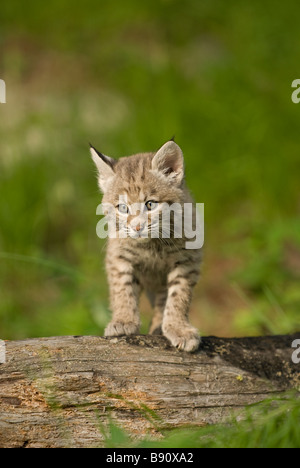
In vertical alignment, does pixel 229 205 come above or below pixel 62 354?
above

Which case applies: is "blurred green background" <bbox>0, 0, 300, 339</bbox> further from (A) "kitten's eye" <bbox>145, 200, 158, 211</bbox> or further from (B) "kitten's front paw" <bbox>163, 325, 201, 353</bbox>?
(B) "kitten's front paw" <bbox>163, 325, 201, 353</bbox>

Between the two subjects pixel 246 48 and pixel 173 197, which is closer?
pixel 173 197

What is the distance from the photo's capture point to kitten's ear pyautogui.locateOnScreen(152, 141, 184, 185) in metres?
3.86

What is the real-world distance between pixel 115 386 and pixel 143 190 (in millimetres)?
1268

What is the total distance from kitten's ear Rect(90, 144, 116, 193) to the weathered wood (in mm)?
1166

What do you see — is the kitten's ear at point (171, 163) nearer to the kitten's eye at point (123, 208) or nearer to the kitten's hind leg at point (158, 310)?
the kitten's eye at point (123, 208)

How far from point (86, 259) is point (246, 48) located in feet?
15.0

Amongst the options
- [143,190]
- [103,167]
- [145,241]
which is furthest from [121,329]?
[103,167]

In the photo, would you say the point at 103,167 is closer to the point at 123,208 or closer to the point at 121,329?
the point at 123,208

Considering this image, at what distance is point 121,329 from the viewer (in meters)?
3.86

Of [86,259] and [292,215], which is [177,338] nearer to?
[86,259]

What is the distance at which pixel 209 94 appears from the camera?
8.75 metres

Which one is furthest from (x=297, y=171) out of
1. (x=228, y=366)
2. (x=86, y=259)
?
(x=228, y=366)
